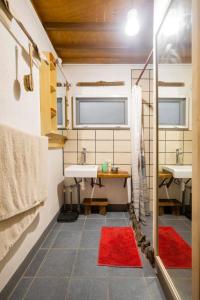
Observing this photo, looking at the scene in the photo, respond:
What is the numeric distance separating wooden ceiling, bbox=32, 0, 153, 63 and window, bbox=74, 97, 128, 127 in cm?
62

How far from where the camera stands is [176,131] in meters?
1.79

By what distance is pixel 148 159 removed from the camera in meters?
3.05

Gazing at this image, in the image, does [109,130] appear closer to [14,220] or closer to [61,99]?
[61,99]

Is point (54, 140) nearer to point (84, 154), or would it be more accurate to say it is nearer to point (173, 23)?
point (84, 154)

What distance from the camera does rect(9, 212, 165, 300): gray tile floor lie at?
136cm

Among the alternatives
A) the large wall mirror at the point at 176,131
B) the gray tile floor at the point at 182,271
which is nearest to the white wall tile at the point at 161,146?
A: the large wall mirror at the point at 176,131

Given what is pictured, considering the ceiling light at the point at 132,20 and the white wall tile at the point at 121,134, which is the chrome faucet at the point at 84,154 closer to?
the white wall tile at the point at 121,134

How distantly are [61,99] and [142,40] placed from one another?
1.39 m

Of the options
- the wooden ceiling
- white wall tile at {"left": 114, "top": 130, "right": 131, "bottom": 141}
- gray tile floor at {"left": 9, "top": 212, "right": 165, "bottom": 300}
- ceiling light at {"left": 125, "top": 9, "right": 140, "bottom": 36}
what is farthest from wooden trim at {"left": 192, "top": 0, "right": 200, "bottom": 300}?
white wall tile at {"left": 114, "top": 130, "right": 131, "bottom": 141}

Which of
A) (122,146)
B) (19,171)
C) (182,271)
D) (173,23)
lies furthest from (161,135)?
(122,146)

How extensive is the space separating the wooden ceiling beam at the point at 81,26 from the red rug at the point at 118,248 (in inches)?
95.8

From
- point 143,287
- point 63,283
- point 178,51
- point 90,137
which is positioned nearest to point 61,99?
point 90,137

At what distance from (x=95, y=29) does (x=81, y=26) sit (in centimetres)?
17

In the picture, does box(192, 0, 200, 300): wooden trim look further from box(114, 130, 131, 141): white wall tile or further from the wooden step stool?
box(114, 130, 131, 141): white wall tile
